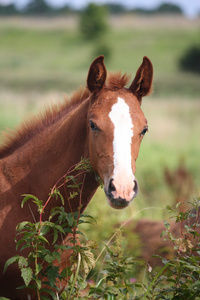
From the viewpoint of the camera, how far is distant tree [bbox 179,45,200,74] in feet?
201

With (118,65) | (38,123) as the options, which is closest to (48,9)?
(118,65)

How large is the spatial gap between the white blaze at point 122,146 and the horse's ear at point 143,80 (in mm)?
324

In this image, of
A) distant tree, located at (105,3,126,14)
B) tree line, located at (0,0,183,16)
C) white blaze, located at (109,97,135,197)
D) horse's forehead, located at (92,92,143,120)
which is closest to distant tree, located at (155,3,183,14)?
tree line, located at (0,0,183,16)

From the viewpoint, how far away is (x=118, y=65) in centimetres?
5997

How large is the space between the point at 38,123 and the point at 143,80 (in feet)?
3.35

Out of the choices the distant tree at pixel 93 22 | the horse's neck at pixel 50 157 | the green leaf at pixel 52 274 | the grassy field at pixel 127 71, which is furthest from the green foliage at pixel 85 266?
the distant tree at pixel 93 22

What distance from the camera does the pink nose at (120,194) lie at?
120 inches

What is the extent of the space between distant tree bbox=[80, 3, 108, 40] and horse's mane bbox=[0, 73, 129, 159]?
7881 cm

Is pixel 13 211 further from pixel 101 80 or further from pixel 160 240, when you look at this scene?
pixel 160 240

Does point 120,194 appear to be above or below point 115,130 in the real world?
below

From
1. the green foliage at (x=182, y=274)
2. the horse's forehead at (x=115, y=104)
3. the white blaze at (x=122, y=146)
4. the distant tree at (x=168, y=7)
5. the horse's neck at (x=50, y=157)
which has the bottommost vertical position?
the distant tree at (x=168, y=7)

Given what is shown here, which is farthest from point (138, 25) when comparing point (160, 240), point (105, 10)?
point (160, 240)

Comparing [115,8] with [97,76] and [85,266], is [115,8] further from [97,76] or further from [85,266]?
[85,266]

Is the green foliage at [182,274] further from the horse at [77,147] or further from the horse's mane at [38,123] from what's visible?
the horse's mane at [38,123]
